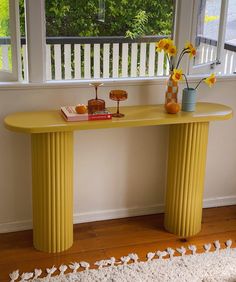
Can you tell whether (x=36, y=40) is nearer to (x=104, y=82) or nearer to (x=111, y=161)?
(x=104, y=82)

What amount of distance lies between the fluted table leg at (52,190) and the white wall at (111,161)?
0.82 feet

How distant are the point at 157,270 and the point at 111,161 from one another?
0.79 metres

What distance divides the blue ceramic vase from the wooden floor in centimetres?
82

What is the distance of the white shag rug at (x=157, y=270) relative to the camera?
94.9 inches

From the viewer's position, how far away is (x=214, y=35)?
306 centimetres

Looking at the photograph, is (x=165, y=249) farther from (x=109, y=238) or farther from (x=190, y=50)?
(x=190, y=50)

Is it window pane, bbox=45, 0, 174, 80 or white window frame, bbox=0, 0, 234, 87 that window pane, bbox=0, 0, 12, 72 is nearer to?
white window frame, bbox=0, 0, 234, 87

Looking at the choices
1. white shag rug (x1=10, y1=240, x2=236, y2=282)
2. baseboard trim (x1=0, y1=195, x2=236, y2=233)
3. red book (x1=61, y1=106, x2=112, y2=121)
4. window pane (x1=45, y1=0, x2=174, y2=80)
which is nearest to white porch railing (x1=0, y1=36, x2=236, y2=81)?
window pane (x1=45, y1=0, x2=174, y2=80)

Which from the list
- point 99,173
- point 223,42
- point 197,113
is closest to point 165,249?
point 99,173

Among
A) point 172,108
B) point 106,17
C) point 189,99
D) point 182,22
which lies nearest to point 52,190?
point 172,108

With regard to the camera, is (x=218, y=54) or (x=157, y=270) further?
(x=218, y=54)

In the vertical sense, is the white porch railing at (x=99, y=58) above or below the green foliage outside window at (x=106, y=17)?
below

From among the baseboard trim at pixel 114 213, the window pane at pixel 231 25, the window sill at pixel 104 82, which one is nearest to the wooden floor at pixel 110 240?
the baseboard trim at pixel 114 213

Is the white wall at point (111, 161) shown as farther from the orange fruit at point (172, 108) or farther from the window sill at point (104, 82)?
the orange fruit at point (172, 108)
